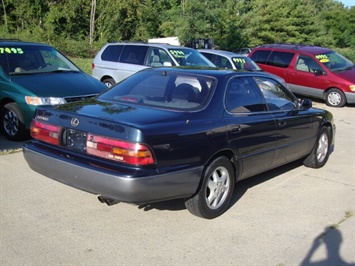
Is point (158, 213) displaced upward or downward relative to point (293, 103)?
downward

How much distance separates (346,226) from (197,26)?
30298 millimetres

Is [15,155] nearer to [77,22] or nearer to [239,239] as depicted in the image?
[239,239]

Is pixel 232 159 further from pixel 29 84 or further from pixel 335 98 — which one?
pixel 335 98

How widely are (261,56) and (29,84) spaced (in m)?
10.3

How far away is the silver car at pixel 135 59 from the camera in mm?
10797

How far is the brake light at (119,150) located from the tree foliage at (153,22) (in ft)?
96.8

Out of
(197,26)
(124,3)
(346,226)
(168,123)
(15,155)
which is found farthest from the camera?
(124,3)

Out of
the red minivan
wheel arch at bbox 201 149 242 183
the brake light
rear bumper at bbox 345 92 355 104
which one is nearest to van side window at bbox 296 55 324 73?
the red minivan

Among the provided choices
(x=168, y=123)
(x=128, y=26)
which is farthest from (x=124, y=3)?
(x=168, y=123)

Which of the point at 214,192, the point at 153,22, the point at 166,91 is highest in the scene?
the point at 153,22

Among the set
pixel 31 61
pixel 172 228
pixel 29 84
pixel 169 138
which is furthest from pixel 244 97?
pixel 31 61

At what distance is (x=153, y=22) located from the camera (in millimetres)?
42094

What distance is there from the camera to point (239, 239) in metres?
4.06

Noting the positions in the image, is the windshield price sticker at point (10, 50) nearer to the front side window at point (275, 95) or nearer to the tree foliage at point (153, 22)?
the front side window at point (275, 95)
